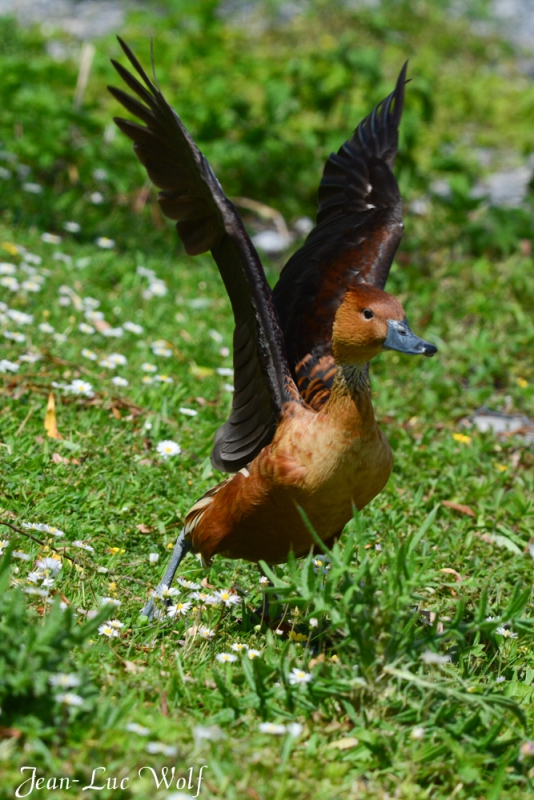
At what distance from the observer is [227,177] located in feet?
26.4

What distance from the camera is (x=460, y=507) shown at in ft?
14.9

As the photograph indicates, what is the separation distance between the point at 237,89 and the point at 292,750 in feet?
26.3

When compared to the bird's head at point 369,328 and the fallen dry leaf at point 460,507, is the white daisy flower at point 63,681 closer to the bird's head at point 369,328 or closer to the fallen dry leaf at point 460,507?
the bird's head at point 369,328

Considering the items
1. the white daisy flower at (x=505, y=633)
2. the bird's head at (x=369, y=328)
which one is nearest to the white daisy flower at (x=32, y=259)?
the bird's head at (x=369, y=328)

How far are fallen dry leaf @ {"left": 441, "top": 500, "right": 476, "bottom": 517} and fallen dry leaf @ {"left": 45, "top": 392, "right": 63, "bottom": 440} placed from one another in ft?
6.26

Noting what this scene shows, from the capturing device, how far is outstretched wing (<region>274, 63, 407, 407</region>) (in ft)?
13.6

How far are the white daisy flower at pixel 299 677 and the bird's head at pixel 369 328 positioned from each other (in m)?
1.11

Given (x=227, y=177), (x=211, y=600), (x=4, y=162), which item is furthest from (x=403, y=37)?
(x=211, y=600)

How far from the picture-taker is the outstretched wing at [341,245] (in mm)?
4152

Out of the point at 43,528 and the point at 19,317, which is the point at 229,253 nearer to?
the point at 43,528

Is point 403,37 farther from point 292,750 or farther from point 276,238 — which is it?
point 292,750

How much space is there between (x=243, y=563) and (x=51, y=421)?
121 centimetres

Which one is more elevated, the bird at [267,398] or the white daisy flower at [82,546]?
the bird at [267,398]

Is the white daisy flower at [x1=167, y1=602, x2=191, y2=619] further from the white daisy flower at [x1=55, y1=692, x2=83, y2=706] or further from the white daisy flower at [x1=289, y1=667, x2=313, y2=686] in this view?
the white daisy flower at [x1=55, y1=692, x2=83, y2=706]
